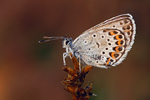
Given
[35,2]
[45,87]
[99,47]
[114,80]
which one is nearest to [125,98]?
[114,80]

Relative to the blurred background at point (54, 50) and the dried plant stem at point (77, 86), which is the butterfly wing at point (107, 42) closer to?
the dried plant stem at point (77, 86)

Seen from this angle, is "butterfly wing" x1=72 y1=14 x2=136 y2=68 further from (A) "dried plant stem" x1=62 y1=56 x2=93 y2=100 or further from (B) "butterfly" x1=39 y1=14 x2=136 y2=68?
(A) "dried plant stem" x1=62 y1=56 x2=93 y2=100

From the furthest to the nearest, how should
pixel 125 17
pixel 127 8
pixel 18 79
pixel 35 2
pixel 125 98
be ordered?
1. pixel 35 2
2. pixel 127 8
3. pixel 18 79
4. pixel 125 98
5. pixel 125 17

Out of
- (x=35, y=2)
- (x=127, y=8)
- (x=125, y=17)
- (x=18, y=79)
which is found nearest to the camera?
(x=125, y=17)

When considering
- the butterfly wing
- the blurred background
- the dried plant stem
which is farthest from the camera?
the blurred background

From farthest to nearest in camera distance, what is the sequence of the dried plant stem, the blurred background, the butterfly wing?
the blurred background < the butterfly wing < the dried plant stem

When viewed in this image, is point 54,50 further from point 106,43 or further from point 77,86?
point 77,86

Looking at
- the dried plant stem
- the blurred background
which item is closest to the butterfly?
the dried plant stem

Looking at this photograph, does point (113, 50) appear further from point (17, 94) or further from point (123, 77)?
point (17, 94)
